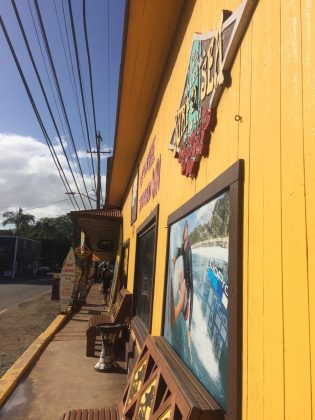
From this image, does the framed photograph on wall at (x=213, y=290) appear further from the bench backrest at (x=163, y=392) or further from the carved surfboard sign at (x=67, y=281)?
the carved surfboard sign at (x=67, y=281)

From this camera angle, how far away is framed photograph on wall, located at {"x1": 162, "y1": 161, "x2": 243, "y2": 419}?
197 cm

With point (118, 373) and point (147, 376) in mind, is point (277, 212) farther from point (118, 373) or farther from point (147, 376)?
point (118, 373)

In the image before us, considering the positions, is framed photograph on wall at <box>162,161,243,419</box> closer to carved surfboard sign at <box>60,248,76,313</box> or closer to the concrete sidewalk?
the concrete sidewalk

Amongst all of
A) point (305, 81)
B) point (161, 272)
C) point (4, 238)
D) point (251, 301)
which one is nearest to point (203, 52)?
point (305, 81)

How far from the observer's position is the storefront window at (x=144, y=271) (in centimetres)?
560

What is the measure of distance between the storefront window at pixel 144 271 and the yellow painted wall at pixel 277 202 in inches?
136

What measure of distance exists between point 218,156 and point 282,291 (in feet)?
3.85

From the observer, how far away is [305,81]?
4.96 ft

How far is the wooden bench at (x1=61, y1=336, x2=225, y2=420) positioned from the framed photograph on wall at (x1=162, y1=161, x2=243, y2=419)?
66mm

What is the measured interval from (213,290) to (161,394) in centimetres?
84

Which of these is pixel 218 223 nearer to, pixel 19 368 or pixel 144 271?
pixel 144 271

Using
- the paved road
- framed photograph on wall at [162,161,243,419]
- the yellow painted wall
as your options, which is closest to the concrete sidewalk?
framed photograph on wall at [162,161,243,419]

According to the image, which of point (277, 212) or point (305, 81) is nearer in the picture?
point (305, 81)

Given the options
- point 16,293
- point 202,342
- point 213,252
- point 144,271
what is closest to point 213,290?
point 213,252
